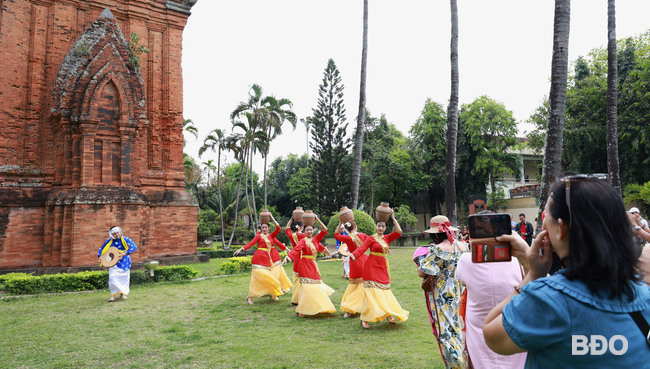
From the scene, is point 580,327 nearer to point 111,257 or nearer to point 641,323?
point 641,323

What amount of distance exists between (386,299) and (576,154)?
2269 centimetres

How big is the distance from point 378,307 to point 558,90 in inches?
222

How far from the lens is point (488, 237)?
71.7 inches

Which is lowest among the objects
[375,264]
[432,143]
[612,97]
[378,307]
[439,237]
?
[378,307]

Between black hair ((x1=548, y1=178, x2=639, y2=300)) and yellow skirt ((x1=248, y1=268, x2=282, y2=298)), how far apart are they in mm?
8592

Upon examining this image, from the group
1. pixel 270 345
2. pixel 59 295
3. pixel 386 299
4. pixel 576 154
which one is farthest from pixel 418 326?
pixel 576 154

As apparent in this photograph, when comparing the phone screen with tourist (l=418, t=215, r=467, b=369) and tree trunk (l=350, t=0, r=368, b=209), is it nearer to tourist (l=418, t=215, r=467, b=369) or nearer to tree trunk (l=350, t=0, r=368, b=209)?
tourist (l=418, t=215, r=467, b=369)

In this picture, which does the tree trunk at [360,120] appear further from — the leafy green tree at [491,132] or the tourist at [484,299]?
the tourist at [484,299]

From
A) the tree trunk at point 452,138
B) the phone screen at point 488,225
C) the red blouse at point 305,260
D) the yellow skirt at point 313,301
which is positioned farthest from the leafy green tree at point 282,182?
the phone screen at point 488,225

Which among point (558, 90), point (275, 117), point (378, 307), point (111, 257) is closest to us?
point (378, 307)

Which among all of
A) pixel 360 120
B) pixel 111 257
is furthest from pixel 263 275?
pixel 360 120

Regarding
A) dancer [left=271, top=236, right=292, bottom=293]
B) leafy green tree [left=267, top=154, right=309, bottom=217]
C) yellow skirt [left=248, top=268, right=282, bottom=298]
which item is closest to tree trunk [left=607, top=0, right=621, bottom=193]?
dancer [left=271, top=236, right=292, bottom=293]

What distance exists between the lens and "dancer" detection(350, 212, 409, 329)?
22.5 feet

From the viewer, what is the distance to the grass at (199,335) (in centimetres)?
540
